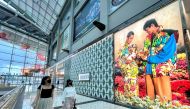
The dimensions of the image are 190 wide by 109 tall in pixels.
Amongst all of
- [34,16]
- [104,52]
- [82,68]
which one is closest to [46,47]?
[34,16]

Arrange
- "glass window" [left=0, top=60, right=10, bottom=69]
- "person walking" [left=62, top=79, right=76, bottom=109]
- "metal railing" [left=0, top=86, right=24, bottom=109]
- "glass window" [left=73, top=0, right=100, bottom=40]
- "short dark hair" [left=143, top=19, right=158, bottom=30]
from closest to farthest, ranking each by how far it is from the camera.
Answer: "metal railing" [left=0, top=86, right=24, bottom=109], "person walking" [left=62, top=79, right=76, bottom=109], "short dark hair" [left=143, top=19, right=158, bottom=30], "glass window" [left=73, top=0, right=100, bottom=40], "glass window" [left=0, top=60, right=10, bottom=69]

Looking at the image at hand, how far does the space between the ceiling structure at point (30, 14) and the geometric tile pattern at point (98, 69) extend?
8.47 meters

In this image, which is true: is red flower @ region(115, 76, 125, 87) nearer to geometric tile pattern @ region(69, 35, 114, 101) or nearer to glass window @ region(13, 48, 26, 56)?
geometric tile pattern @ region(69, 35, 114, 101)

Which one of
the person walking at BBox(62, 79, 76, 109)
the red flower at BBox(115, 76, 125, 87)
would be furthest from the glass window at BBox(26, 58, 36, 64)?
the person walking at BBox(62, 79, 76, 109)

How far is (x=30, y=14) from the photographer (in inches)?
692

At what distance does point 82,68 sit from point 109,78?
3251mm

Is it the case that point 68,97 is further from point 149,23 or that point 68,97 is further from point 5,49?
point 5,49

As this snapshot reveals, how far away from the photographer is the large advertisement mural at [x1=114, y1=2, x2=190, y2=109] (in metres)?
2.91

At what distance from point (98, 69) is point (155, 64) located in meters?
3.34

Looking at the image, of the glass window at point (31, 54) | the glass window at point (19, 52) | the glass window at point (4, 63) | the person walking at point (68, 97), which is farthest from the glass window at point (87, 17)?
the glass window at point (31, 54)

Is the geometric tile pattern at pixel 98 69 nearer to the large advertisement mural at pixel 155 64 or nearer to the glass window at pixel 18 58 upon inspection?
the large advertisement mural at pixel 155 64

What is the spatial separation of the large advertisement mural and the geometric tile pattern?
75cm

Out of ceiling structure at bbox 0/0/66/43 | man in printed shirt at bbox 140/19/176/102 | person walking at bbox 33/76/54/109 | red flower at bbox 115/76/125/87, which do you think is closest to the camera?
person walking at bbox 33/76/54/109

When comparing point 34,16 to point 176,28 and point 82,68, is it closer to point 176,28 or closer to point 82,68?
point 82,68
